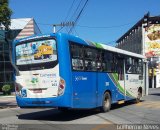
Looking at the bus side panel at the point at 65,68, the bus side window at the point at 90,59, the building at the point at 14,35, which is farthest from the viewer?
the building at the point at 14,35

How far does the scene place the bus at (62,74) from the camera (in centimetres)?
1400

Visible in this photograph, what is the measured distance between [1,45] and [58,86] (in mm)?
35990

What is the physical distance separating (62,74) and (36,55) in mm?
1405

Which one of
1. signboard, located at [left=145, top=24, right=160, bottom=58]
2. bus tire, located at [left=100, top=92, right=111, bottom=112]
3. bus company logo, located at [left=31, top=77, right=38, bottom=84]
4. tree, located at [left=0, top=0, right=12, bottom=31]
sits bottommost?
bus tire, located at [left=100, top=92, right=111, bottom=112]

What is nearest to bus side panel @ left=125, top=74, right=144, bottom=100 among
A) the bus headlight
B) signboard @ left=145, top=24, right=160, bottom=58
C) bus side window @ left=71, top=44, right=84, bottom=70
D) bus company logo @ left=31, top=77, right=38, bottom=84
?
bus side window @ left=71, top=44, right=84, bottom=70

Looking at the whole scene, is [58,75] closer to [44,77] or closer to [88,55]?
[44,77]

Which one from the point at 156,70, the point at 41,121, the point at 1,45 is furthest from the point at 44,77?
the point at 156,70

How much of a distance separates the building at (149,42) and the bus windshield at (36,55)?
24983 mm

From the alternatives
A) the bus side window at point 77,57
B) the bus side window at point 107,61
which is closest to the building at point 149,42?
the bus side window at point 107,61

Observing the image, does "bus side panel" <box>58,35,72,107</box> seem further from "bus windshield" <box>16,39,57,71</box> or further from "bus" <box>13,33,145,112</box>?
"bus windshield" <box>16,39,57,71</box>

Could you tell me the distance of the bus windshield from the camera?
14276 millimetres

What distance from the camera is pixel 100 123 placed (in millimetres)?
13508

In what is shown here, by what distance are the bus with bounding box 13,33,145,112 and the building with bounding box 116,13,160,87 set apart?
908 inches

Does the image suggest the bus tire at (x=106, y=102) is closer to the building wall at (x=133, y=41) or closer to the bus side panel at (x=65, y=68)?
the bus side panel at (x=65, y=68)
